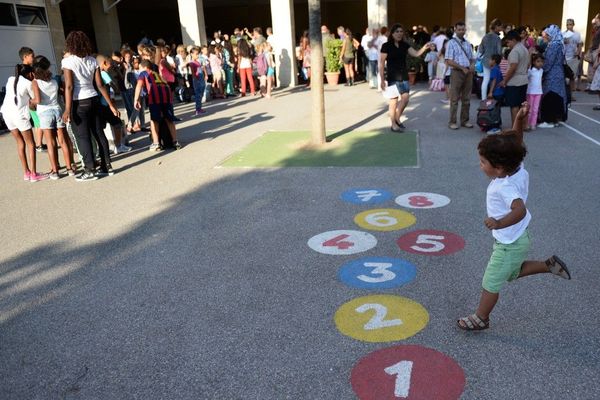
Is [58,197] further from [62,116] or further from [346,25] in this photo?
[346,25]

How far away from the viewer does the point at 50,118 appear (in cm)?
734

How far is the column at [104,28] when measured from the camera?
64.7 ft

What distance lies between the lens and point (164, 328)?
11.4 ft

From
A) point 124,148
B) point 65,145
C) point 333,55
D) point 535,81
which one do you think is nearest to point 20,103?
point 65,145

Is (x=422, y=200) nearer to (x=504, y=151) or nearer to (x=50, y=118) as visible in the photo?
(x=504, y=151)

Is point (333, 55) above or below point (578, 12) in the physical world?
below

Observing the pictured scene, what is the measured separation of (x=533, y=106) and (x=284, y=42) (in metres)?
11.1

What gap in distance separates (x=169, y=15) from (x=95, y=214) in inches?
1242

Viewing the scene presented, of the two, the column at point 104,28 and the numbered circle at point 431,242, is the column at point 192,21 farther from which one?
the numbered circle at point 431,242

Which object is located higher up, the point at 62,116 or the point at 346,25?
the point at 346,25

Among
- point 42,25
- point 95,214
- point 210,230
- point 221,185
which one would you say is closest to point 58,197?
point 95,214

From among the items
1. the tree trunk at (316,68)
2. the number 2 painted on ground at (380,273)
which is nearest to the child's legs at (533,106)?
the tree trunk at (316,68)

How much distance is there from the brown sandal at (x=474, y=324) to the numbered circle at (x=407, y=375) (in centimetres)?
31

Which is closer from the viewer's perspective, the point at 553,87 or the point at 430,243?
the point at 430,243
